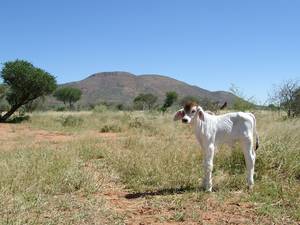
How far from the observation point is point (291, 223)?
583 cm

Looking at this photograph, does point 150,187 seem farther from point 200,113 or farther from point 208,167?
point 200,113

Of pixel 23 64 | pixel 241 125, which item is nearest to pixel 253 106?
pixel 241 125

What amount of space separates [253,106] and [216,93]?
287 feet

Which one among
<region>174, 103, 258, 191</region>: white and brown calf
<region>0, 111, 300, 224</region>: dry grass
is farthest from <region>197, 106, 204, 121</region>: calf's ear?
<region>0, 111, 300, 224</region>: dry grass

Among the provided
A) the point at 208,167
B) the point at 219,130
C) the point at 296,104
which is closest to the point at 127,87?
the point at 296,104

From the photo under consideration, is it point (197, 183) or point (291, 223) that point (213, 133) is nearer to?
point (197, 183)

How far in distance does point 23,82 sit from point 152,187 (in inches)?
831

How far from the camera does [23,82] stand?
27.5m

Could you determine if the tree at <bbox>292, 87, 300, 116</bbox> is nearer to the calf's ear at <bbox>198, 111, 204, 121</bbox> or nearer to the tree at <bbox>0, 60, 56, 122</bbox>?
the calf's ear at <bbox>198, 111, 204, 121</bbox>

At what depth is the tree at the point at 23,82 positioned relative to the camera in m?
27.6

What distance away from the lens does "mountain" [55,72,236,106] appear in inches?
3874

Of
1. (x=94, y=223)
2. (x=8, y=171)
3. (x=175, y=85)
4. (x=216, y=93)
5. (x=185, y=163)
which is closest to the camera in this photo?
(x=94, y=223)

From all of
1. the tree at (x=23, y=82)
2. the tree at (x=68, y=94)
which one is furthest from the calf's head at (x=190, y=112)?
the tree at (x=68, y=94)

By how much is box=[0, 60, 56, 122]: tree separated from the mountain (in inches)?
2546
